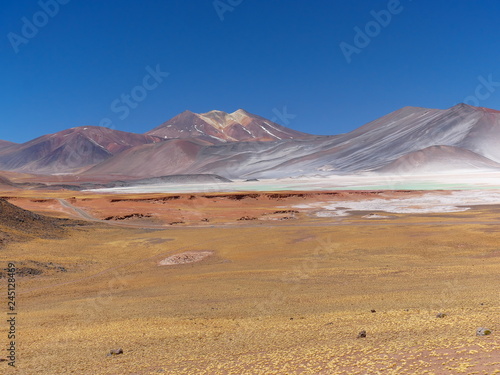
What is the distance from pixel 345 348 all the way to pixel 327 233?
2288 centimetres

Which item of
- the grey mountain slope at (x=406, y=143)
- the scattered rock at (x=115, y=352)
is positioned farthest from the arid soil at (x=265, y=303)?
the grey mountain slope at (x=406, y=143)

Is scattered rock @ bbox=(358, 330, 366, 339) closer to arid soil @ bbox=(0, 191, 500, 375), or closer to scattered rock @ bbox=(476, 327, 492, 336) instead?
arid soil @ bbox=(0, 191, 500, 375)

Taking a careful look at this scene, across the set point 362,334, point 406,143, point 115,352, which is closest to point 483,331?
point 362,334

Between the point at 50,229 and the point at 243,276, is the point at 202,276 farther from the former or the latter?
the point at 50,229

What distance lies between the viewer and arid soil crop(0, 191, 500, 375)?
746 cm

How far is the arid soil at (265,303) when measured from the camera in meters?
7.46

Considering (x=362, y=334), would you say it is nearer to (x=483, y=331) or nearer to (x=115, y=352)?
(x=483, y=331)

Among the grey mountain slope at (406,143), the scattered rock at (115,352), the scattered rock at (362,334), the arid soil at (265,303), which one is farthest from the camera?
the grey mountain slope at (406,143)

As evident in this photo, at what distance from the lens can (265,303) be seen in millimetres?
12477

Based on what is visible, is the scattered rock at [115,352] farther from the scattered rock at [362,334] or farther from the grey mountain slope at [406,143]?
the grey mountain slope at [406,143]

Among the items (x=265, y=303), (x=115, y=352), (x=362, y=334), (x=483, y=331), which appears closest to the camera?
(x=483, y=331)

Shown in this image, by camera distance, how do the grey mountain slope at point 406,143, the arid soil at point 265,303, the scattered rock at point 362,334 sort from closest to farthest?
the arid soil at point 265,303 → the scattered rock at point 362,334 → the grey mountain slope at point 406,143

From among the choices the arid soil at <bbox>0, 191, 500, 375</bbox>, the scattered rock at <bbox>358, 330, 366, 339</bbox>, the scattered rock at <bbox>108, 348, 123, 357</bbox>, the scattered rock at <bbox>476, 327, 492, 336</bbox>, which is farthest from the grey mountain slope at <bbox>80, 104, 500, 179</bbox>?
the scattered rock at <bbox>108, 348, 123, 357</bbox>

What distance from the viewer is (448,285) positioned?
13.2 m
